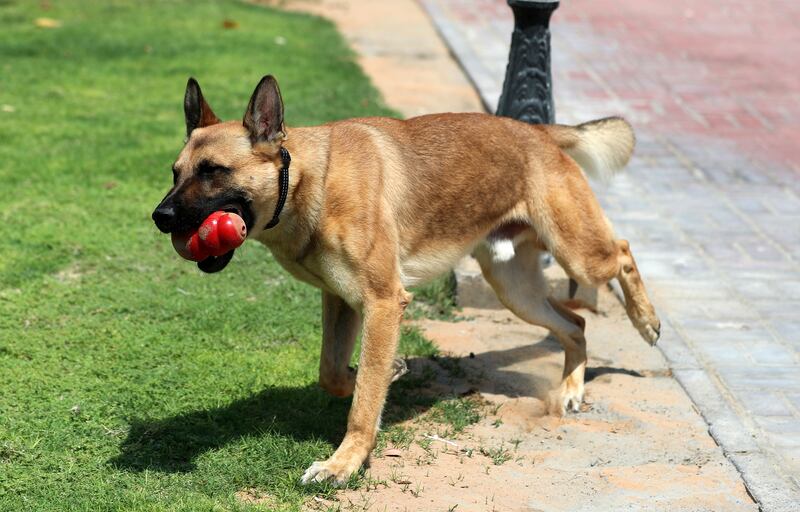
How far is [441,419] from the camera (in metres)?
5.51

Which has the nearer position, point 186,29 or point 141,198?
point 141,198

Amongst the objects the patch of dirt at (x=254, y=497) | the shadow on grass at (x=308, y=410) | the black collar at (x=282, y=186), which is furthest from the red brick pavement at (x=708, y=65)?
the patch of dirt at (x=254, y=497)

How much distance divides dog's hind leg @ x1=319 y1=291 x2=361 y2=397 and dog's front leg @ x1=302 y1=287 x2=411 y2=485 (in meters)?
0.40

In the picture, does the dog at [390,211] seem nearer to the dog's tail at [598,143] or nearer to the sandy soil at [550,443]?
the dog's tail at [598,143]

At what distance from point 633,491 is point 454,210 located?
160 centimetres

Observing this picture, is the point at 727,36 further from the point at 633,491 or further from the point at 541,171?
the point at 633,491

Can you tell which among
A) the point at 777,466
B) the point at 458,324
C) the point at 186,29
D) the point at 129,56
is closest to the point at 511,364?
the point at 458,324

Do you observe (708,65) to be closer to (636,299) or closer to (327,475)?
(636,299)

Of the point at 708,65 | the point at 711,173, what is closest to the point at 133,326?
the point at 711,173

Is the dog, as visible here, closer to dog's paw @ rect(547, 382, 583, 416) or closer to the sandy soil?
dog's paw @ rect(547, 382, 583, 416)

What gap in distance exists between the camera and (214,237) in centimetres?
455

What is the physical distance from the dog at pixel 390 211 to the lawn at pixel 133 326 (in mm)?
405

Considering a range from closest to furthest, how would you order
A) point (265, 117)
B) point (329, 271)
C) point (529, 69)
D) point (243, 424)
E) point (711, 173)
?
point (265, 117) → point (329, 271) → point (243, 424) → point (529, 69) → point (711, 173)

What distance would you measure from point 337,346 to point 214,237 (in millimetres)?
1129
